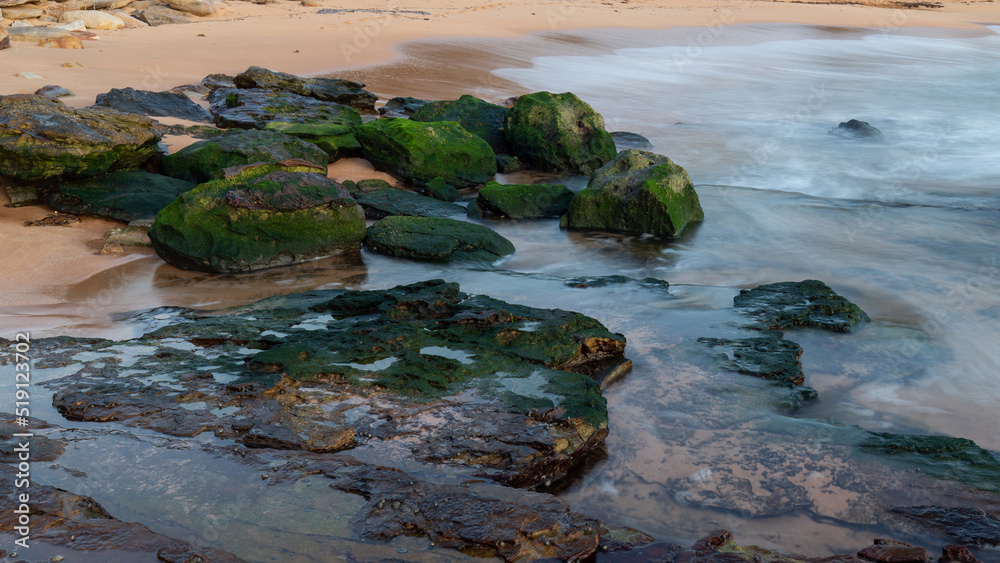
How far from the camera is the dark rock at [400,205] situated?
6375 millimetres

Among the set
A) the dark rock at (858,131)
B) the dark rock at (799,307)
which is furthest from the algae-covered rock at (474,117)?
the dark rock at (858,131)

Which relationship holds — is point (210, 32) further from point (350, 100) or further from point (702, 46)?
point (702, 46)

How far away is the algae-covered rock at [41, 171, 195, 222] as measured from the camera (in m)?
5.56

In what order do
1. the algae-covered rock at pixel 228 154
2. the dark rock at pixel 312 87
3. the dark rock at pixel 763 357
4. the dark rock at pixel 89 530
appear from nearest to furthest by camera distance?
the dark rock at pixel 89 530, the dark rock at pixel 763 357, the algae-covered rock at pixel 228 154, the dark rock at pixel 312 87

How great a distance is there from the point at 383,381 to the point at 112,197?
379cm

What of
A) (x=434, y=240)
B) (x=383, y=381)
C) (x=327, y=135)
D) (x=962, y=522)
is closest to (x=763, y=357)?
(x=962, y=522)

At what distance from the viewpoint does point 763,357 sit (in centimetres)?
370

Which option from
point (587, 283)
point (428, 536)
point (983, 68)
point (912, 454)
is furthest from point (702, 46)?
point (428, 536)

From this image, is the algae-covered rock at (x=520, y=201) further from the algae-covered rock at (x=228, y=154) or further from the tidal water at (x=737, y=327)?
the algae-covered rock at (x=228, y=154)

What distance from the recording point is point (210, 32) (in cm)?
1436

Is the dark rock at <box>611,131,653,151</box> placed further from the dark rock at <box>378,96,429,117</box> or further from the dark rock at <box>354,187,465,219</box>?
the dark rock at <box>354,187,465,219</box>

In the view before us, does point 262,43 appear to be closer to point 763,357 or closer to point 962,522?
point 763,357

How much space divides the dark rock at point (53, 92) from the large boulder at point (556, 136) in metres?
5.28

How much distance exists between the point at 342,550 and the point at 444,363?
1211mm
